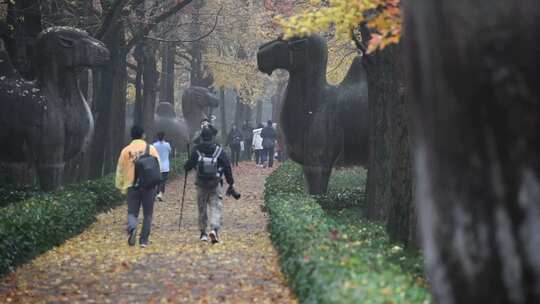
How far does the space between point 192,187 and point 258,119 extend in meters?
44.2

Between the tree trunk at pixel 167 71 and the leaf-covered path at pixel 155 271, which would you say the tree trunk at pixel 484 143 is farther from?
the tree trunk at pixel 167 71

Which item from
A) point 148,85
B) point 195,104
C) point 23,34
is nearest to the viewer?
point 23,34

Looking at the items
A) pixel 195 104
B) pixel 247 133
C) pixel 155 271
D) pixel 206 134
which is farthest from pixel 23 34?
pixel 247 133

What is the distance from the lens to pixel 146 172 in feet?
54.8

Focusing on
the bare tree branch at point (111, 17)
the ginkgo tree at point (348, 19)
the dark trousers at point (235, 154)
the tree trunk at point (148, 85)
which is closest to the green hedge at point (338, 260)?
the ginkgo tree at point (348, 19)

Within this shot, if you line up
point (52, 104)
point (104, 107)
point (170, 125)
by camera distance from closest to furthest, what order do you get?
point (52, 104)
point (104, 107)
point (170, 125)

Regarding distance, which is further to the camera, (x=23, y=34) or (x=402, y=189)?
(x=23, y=34)

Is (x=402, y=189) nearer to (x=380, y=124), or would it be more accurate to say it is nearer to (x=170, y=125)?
(x=380, y=124)

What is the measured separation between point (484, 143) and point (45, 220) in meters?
12.7

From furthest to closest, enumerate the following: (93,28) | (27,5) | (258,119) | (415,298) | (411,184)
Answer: (258,119) < (93,28) < (27,5) < (411,184) < (415,298)

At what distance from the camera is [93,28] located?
1093 inches

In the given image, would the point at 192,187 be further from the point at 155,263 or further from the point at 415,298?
the point at 415,298

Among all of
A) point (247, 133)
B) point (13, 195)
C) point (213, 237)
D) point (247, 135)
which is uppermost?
point (247, 133)

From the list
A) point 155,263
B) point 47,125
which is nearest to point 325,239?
point 155,263
